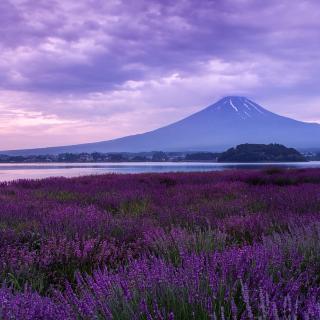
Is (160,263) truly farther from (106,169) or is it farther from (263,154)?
(263,154)

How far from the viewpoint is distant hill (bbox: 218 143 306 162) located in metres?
75.4

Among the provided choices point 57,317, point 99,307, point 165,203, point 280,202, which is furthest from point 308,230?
point 165,203

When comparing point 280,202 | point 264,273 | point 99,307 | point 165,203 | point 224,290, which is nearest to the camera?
point 99,307

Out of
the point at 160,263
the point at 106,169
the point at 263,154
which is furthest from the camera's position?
the point at 263,154

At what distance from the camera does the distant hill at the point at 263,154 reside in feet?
247

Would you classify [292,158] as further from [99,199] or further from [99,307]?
[99,307]

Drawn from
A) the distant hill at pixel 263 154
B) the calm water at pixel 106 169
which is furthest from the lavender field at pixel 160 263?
the distant hill at pixel 263 154

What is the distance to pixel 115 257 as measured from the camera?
470 cm

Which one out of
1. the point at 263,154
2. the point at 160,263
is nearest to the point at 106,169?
the point at 263,154

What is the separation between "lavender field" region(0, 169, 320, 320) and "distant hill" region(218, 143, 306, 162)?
6576 centimetres

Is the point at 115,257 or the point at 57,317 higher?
the point at 57,317

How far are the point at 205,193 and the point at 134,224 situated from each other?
549 centimetres

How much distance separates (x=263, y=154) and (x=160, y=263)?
2929 inches

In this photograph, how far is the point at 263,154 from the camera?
75375 millimetres
